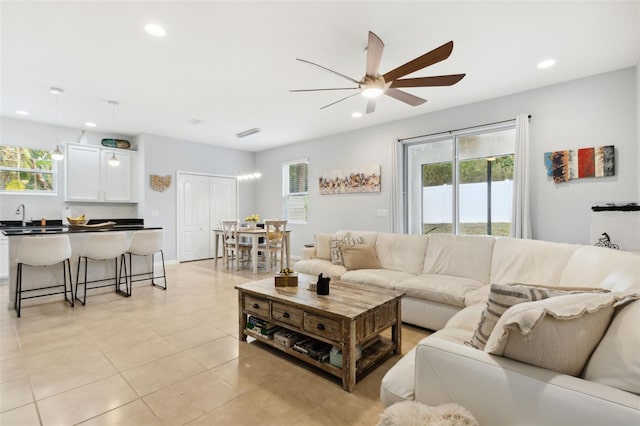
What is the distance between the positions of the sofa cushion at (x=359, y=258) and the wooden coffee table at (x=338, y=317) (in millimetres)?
1016

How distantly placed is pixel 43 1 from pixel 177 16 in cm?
98

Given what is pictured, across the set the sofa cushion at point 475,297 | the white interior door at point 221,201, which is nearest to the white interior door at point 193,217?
the white interior door at point 221,201

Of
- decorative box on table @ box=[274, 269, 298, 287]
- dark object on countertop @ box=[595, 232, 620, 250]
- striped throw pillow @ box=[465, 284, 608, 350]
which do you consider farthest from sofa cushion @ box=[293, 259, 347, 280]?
dark object on countertop @ box=[595, 232, 620, 250]

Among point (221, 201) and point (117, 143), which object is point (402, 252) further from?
point (117, 143)

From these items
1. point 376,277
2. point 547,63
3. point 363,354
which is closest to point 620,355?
point 363,354

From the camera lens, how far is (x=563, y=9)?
2.44m

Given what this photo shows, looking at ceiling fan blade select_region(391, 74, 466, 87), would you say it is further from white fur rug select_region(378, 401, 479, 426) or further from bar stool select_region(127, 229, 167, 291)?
bar stool select_region(127, 229, 167, 291)

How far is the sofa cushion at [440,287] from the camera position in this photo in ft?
9.09

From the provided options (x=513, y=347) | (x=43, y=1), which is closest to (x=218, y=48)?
(x=43, y=1)

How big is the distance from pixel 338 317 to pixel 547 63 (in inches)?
142

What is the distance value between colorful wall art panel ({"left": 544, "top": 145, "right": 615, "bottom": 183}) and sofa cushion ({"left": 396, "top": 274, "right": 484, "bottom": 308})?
2025 millimetres

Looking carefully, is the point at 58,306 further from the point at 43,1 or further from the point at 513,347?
the point at 513,347

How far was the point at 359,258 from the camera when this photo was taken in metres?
3.82

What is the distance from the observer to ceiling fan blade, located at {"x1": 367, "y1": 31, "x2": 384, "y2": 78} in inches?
83.6
